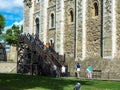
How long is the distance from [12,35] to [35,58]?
31.5 meters

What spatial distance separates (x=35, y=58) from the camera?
40906 mm

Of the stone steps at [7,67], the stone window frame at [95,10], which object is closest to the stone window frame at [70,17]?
the stone window frame at [95,10]

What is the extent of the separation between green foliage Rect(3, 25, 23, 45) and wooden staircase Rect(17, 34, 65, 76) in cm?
2441

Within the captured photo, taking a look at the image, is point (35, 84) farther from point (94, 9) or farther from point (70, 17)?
point (70, 17)

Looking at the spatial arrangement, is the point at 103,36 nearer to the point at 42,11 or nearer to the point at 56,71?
the point at 56,71

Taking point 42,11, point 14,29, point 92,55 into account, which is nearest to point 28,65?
point 42,11

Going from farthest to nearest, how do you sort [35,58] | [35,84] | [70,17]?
[35,58], [70,17], [35,84]

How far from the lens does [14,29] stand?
73438 mm

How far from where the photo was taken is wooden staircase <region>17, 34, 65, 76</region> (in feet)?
124

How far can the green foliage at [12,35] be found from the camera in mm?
70000

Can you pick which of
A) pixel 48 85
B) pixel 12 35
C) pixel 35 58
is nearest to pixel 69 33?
pixel 35 58

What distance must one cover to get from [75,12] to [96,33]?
15.0ft

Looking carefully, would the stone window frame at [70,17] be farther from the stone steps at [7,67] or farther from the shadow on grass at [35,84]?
the shadow on grass at [35,84]

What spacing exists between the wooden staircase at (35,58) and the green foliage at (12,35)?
24414 mm
